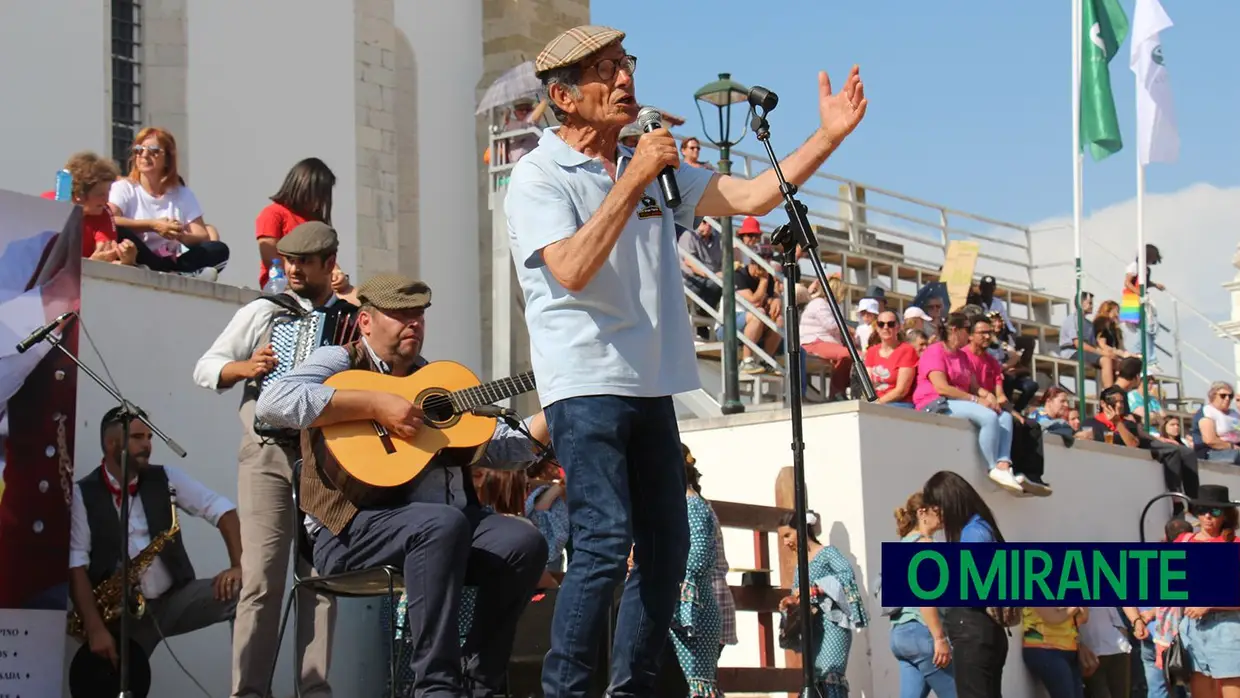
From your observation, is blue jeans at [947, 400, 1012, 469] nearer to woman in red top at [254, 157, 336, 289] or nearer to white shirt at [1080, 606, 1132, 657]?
white shirt at [1080, 606, 1132, 657]

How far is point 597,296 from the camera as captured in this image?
499 centimetres

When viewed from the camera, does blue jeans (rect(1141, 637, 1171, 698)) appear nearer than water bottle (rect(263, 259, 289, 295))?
No

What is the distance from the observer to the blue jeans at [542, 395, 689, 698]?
A: 4863mm

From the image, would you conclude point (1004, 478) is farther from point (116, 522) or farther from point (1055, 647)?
point (116, 522)

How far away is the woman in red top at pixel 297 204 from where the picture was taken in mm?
9320

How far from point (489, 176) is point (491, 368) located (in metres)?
1.96

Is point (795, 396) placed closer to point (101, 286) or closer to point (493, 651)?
point (493, 651)

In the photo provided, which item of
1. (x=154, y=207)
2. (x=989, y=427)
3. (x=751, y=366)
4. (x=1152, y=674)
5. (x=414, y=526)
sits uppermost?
(x=154, y=207)

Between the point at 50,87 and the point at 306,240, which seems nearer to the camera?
the point at 306,240

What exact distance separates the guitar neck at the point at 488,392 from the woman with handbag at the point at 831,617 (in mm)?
4001

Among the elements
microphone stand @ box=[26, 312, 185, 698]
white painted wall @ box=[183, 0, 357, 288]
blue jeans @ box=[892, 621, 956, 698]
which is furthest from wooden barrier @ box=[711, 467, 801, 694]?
white painted wall @ box=[183, 0, 357, 288]

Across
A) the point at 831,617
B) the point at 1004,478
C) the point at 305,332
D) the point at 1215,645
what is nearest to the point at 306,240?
the point at 305,332

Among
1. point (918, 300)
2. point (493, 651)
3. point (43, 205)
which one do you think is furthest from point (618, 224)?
point (918, 300)

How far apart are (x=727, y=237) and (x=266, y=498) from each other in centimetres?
627
